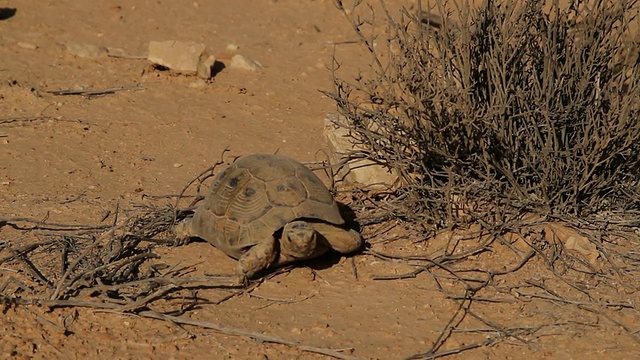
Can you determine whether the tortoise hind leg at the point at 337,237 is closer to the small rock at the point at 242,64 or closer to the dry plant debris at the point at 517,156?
the dry plant debris at the point at 517,156

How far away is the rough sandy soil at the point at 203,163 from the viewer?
4.59 metres

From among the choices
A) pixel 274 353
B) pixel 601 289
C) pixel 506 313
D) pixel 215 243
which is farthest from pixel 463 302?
pixel 215 243

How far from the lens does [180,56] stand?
336 inches

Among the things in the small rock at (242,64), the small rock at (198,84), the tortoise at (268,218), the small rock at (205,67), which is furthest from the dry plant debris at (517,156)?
the small rock at (242,64)

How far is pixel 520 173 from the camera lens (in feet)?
18.7

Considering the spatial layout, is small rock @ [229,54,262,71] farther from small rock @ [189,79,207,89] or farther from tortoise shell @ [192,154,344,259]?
tortoise shell @ [192,154,344,259]

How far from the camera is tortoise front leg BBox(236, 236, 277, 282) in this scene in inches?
200

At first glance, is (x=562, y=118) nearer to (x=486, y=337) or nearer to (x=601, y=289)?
(x=601, y=289)

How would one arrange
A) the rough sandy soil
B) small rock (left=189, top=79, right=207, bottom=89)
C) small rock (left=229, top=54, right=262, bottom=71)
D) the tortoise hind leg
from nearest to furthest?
the rough sandy soil
the tortoise hind leg
small rock (left=189, top=79, right=207, bottom=89)
small rock (left=229, top=54, right=262, bottom=71)

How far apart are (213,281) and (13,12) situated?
6.06 m

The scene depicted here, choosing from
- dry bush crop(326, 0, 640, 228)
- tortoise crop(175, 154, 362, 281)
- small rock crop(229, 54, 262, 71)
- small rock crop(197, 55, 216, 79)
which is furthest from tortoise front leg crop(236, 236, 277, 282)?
small rock crop(229, 54, 262, 71)

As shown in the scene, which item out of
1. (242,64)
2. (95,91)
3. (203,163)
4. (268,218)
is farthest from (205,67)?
(268,218)

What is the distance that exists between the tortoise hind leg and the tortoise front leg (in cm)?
35

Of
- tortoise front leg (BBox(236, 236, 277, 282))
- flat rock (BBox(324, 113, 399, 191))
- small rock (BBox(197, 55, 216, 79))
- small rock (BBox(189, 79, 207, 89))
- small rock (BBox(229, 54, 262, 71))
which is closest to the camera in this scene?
tortoise front leg (BBox(236, 236, 277, 282))
